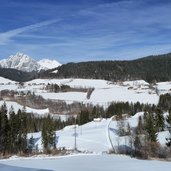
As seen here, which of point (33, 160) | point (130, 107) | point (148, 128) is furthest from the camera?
point (130, 107)

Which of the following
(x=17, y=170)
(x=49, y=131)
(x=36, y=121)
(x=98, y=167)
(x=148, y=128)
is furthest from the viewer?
(x=36, y=121)

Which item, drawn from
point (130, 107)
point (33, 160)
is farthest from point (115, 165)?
point (130, 107)

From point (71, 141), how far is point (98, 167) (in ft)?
232

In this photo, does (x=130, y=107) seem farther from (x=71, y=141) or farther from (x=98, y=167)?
(x=98, y=167)

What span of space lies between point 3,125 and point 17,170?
59291mm

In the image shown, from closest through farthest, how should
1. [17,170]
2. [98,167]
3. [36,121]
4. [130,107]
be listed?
1. [17,170]
2. [98,167]
3. [36,121]
4. [130,107]

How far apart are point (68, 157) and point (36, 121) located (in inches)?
5160

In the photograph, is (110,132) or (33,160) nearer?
(33,160)

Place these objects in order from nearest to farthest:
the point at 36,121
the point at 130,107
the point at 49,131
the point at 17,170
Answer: the point at 17,170 < the point at 49,131 < the point at 36,121 < the point at 130,107

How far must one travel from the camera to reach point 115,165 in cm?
2753

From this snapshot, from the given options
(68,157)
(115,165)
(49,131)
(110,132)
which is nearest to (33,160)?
(68,157)

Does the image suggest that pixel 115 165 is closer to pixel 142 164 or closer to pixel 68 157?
pixel 142 164

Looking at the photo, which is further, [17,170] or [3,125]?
[3,125]

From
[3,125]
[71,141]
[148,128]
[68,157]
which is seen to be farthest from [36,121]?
Result: [68,157]
